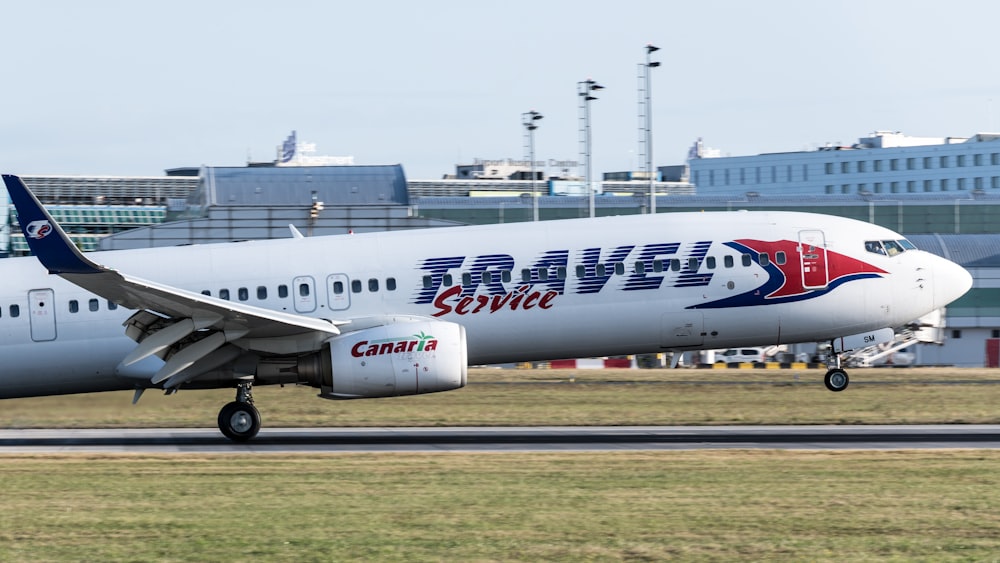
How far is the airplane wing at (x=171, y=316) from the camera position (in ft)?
69.2

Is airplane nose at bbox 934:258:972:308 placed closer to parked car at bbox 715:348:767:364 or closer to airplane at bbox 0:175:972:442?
airplane at bbox 0:175:972:442

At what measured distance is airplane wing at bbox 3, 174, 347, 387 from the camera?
2108 cm

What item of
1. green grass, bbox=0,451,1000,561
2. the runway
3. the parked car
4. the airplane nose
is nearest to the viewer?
green grass, bbox=0,451,1000,561

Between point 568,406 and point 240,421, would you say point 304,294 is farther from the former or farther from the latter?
point 568,406

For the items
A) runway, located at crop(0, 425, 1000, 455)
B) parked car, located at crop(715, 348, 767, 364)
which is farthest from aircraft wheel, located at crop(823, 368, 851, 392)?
parked car, located at crop(715, 348, 767, 364)

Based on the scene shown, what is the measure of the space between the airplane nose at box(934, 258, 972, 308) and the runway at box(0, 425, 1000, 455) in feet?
9.28

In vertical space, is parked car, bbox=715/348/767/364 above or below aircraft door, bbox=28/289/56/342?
below

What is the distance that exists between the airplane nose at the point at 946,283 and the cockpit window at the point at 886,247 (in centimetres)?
82

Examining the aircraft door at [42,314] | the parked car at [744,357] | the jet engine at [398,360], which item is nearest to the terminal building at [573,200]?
the parked car at [744,357]

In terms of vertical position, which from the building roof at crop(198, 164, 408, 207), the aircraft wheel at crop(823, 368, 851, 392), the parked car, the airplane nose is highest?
the building roof at crop(198, 164, 408, 207)

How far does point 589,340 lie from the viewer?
2541 cm

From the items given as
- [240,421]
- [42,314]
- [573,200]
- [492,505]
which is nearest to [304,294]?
[240,421]

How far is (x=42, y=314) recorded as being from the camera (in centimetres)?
2508

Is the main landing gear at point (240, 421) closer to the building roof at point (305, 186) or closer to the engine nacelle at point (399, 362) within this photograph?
the engine nacelle at point (399, 362)
